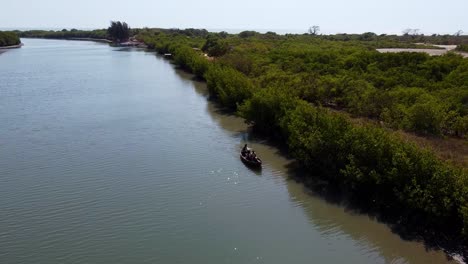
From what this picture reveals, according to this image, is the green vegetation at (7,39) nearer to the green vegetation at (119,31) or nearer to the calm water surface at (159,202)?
the green vegetation at (119,31)

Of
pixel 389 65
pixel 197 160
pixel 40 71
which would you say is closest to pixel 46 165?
pixel 197 160

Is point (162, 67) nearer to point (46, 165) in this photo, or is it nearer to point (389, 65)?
point (389, 65)

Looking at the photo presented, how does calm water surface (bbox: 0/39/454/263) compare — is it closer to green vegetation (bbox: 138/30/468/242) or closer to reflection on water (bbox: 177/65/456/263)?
reflection on water (bbox: 177/65/456/263)

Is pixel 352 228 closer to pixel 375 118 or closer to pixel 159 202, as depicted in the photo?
pixel 159 202

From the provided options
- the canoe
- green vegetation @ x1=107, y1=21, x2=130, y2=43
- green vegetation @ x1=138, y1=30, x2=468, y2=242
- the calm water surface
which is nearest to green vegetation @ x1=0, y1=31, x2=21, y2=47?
green vegetation @ x1=107, y1=21, x2=130, y2=43

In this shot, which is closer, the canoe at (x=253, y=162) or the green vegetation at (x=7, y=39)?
the canoe at (x=253, y=162)

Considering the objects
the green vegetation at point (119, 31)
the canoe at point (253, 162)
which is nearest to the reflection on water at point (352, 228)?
the canoe at point (253, 162)
